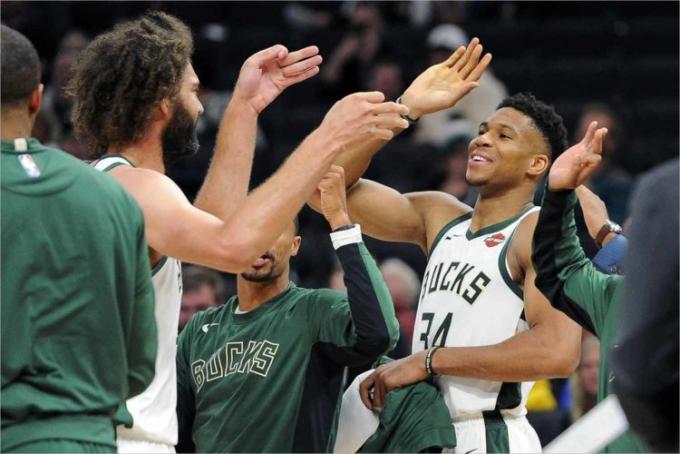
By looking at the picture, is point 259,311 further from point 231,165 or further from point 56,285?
point 56,285

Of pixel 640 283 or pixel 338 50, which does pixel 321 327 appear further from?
pixel 338 50

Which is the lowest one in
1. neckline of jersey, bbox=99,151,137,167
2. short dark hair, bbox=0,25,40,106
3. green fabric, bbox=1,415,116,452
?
green fabric, bbox=1,415,116,452

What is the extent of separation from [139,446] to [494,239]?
1.90 m

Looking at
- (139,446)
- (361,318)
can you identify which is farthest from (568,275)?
(139,446)

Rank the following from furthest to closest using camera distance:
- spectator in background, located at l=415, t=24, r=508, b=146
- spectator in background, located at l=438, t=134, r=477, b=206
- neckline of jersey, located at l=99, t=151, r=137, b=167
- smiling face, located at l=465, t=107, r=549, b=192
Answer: spectator in background, located at l=415, t=24, r=508, b=146 < spectator in background, located at l=438, t=134, r=477, b=206 < smiling face, located at l=465, t=107, r=549, b=192 < neckline of jersey, located at l=99, t=151, r=137, b=167

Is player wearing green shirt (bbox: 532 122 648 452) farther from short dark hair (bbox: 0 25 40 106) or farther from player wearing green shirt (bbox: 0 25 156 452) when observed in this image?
short dark hair (bbox: 0 25 40 106)

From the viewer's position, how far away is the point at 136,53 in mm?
4426

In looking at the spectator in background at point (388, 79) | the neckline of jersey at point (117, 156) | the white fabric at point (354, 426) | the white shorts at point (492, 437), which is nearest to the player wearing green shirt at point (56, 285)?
the neckline of jersey at point (117, 156)

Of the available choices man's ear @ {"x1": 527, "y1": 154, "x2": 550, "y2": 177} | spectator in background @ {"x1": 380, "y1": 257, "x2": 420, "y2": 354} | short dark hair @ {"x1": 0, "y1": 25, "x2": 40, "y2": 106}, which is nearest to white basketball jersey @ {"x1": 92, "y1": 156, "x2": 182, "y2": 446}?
short dark hair @ {"x1": 0, "y1": 25, "x2": 40, "y2": 106}

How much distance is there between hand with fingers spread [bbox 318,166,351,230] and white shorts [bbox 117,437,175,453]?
1170 millimetres

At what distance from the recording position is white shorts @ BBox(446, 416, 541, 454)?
5.19 metres

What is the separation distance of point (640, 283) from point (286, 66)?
7.88 ft

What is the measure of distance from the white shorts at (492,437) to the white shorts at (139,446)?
1.42 metres

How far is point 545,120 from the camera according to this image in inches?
223
